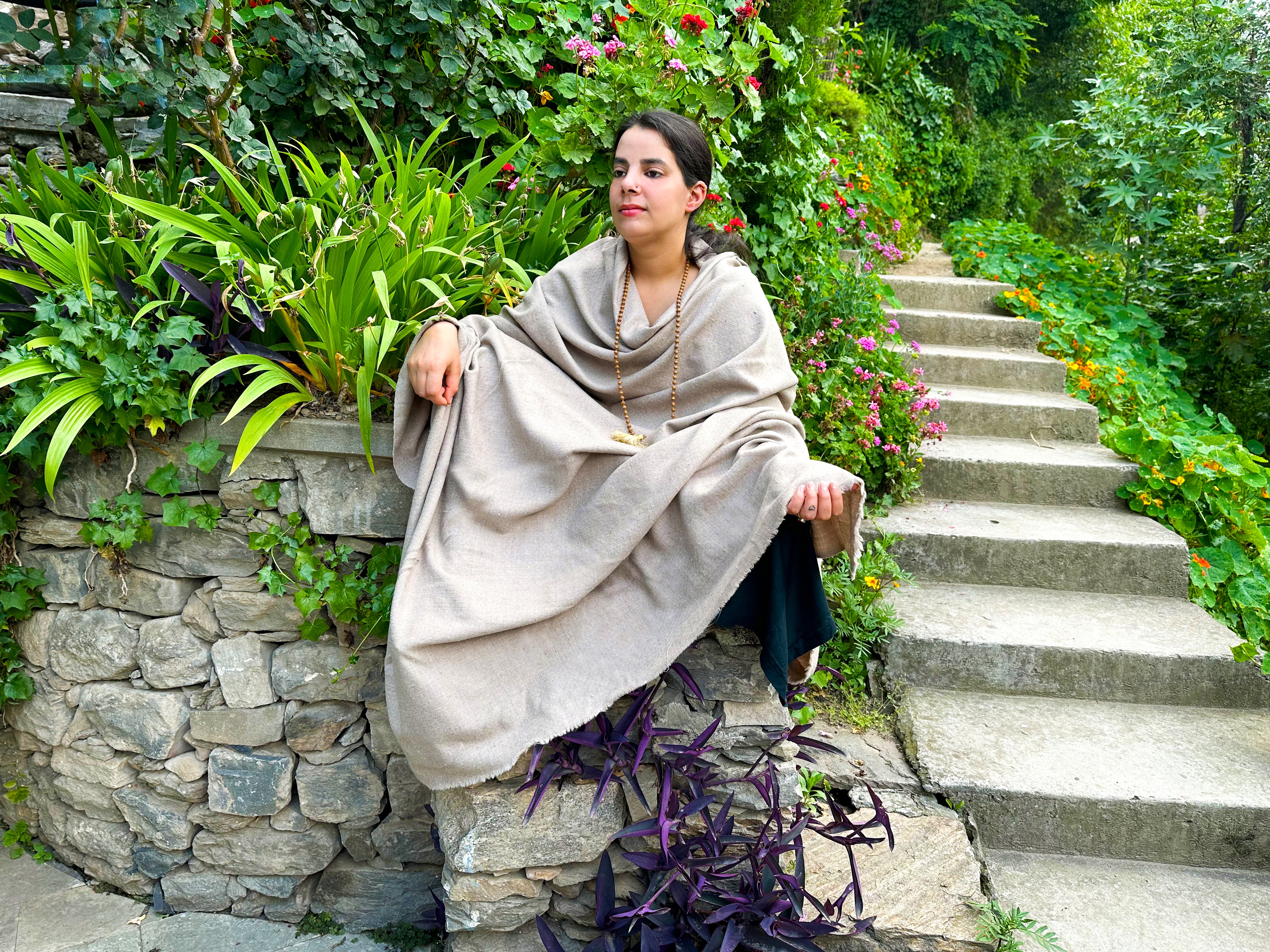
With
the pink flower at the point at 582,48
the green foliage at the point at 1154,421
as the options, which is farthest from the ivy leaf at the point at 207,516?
the green foliage at the point at 1154,421

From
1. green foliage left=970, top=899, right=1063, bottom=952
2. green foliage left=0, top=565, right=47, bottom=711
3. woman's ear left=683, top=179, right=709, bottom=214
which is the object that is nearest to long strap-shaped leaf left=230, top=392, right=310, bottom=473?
green foliage left=0, top=565, right=47, bottom=711

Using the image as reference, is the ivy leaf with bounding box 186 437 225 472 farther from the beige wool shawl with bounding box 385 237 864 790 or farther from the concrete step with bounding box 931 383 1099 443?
the concrete step with bounding box 931 383 1099 443

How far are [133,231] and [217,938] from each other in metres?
1.94

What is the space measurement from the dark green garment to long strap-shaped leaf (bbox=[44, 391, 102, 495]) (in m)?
1.57

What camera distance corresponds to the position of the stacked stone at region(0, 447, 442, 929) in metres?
2.28

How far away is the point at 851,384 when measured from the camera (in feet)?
11.7

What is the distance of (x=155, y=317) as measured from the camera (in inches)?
89.9

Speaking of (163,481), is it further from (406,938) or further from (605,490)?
(406,938)

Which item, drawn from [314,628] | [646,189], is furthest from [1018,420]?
[314,628]

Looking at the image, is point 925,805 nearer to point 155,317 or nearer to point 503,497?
point 503,497

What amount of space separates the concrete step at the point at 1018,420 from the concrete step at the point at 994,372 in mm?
342

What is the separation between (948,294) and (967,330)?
1.34 ft

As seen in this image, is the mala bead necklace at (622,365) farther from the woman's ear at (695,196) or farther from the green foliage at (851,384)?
the green foliage at (851,384)

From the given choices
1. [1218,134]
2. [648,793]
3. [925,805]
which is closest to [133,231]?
[648,793]
